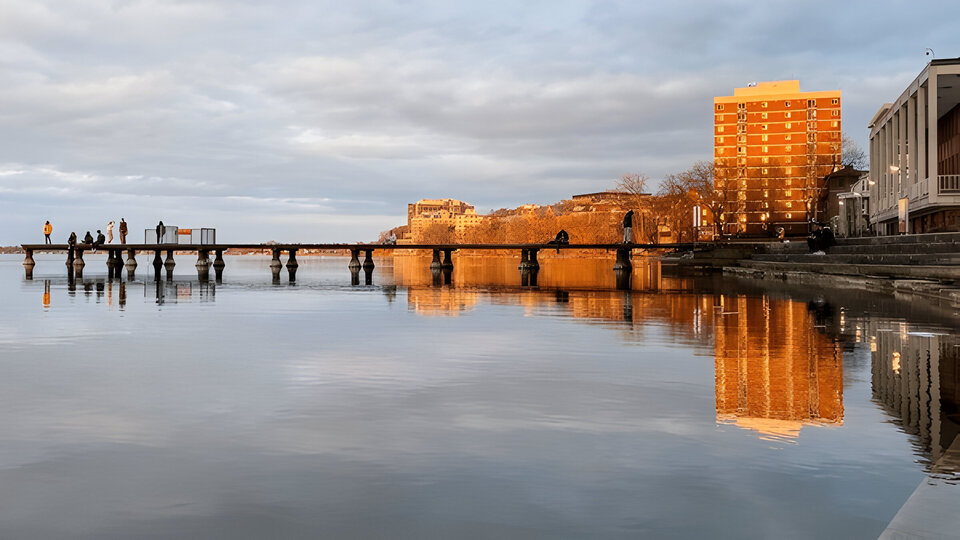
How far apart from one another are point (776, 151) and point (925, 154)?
114 m

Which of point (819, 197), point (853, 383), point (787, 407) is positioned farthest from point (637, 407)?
point (819, 197)

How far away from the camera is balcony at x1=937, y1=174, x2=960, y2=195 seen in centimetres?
4831

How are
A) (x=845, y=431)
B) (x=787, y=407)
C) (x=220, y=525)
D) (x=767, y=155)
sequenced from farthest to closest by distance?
(x=767, y=155)
(x=787, y=407)
(x=845, y=431)
(x=220, y=525)

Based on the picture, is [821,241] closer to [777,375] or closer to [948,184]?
[948,184]

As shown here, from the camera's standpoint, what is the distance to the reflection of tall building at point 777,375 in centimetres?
892

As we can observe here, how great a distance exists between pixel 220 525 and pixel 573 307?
23.9 m

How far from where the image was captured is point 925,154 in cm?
5175

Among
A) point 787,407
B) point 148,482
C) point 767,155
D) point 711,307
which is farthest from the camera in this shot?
point 767,155

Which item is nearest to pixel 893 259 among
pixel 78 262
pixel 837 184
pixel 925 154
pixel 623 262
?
pixel 925 154

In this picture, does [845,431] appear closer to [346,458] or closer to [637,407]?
[637,407]

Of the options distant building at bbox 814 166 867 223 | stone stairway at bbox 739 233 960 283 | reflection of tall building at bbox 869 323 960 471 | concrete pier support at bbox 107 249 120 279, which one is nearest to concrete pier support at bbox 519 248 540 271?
stone stairway at bbox 739 233 960 283

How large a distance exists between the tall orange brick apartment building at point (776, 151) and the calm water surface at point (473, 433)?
142 metres

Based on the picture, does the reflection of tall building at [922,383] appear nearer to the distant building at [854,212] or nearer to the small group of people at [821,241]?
the small group of people at [821,241]

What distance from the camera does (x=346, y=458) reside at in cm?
723
